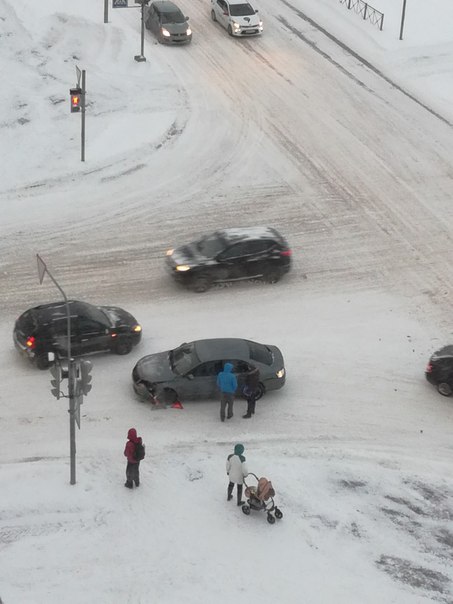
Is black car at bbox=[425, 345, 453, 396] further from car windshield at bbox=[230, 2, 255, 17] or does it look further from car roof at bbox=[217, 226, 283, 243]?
car windshield at bbox=[230, 2, 255, 17]

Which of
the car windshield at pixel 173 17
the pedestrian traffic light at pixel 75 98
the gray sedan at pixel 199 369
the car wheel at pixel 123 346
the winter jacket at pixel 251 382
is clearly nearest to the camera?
the winter jacket at pixel 251 382

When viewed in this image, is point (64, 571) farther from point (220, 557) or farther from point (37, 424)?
point (37, 424)

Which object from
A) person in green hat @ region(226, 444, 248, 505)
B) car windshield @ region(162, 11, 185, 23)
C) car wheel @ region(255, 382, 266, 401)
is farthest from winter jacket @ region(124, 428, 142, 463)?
car windshield @ region(162, 11, 185, 23)

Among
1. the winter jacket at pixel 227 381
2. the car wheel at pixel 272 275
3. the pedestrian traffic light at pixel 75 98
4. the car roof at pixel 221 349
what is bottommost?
the car wheel at pixel 272 275

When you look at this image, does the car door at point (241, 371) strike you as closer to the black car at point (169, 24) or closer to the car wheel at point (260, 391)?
the car wheel at point (260, 391)

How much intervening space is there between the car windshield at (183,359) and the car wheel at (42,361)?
9.44 ft

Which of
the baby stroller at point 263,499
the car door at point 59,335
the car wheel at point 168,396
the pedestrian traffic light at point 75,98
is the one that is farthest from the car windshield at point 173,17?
the baby stroller at point 263,499

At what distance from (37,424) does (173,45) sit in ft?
80.0

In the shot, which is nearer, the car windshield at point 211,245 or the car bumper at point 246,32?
the car windshield at point 211,245

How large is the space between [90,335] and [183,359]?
8.19 ft

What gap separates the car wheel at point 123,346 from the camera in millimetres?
22381

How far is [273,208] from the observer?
2967cm

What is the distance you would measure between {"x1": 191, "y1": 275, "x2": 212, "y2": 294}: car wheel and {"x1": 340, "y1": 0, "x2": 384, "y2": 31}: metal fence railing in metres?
22.4

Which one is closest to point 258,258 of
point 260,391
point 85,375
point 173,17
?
point 260,391
